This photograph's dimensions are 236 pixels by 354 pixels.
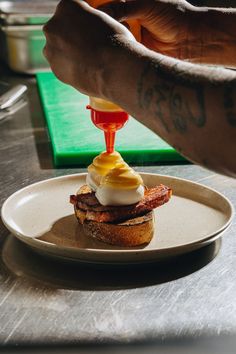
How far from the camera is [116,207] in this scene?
129 cm

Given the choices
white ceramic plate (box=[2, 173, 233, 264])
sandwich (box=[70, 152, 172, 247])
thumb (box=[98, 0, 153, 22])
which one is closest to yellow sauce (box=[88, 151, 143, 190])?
sandwich (box=[70, 152, 172, 247])

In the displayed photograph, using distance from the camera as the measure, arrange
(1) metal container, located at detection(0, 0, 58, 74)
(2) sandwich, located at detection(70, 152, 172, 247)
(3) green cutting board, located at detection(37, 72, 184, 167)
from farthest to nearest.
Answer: (1) metal container, located at detection(0, 0, 58, 74) < (3) green cutting board, located at detection(37, 72, 184, 167) < (2) sandwich, located at detection(70, 152, 172, 247)

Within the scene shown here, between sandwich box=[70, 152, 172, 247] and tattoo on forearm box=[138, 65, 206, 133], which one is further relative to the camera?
sandwich box=[70, 152, 172, 247]

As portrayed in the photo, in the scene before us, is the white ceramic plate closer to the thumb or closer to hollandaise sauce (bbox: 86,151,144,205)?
hollandaise sauce (bbox: 86,151,144,205)

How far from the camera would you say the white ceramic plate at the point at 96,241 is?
3.95 feet

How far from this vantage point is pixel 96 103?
4.27 ft

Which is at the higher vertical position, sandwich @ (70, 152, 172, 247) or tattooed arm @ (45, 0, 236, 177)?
tattooed arm @ (45, 0, 236, 177)

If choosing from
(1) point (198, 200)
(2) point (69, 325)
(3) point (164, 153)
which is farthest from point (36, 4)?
(2) point (69, 325)

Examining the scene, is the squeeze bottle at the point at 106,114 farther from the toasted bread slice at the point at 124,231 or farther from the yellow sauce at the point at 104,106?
the toasted bread slice at the point at 124,231

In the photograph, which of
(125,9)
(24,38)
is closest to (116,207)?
(125,9)

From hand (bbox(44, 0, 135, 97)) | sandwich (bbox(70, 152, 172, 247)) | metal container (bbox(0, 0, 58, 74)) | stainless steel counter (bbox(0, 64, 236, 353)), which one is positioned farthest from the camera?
metal container (bbox(0, 0, 58, 74))

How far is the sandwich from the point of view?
4.19ft

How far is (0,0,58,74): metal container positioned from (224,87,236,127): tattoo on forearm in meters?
1.93

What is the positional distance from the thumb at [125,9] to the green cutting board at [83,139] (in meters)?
0.48
